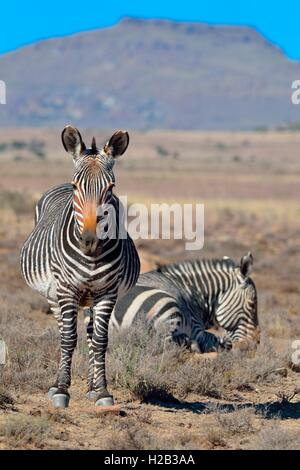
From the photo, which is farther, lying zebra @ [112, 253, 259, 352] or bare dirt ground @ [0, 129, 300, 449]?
lying zebra @ [112, 253, 259, 352]

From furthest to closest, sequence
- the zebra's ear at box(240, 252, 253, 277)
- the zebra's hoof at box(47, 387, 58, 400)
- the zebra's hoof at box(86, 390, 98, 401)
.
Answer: the zebra's ear at box(240, 252, 253, 277) → the zebra's hoof at box(86, 390, 98, 401) → the zebra's hoof at box(47, 387, 58, 400)

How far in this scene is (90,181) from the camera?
6.67m

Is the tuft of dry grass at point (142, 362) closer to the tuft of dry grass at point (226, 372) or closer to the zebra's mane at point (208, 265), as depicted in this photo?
the tuft of dry grass at point (226, 372)

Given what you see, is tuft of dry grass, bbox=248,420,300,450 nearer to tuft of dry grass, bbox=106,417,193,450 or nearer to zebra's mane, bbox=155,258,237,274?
tuft of dry grass, bbox=106,417,193,450

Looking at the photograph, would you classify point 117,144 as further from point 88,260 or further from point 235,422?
point 235,422

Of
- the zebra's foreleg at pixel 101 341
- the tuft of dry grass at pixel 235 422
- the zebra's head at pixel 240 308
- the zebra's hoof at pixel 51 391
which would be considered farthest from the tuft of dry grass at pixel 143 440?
the zebra's head at pixel 240 308

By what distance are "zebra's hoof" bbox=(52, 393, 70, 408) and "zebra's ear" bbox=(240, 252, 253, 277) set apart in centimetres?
389

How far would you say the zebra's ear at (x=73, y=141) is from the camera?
22.8ft

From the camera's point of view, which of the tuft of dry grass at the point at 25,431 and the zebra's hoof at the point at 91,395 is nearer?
the tuft of dry grass at the point at 25,431

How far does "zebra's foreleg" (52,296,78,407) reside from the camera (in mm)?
7020

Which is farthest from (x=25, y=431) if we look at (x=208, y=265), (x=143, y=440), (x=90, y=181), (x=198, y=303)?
(x=208, y=265)

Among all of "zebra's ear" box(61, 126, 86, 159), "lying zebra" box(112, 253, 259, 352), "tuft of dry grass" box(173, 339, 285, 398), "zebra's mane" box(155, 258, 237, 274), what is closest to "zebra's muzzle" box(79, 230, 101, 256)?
"zebra's ear" box(61, 126, 86, 159)

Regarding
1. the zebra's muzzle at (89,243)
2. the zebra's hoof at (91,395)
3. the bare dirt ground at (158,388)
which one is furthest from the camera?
the zebra's hoof at (91,395)

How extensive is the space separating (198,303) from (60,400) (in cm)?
386
